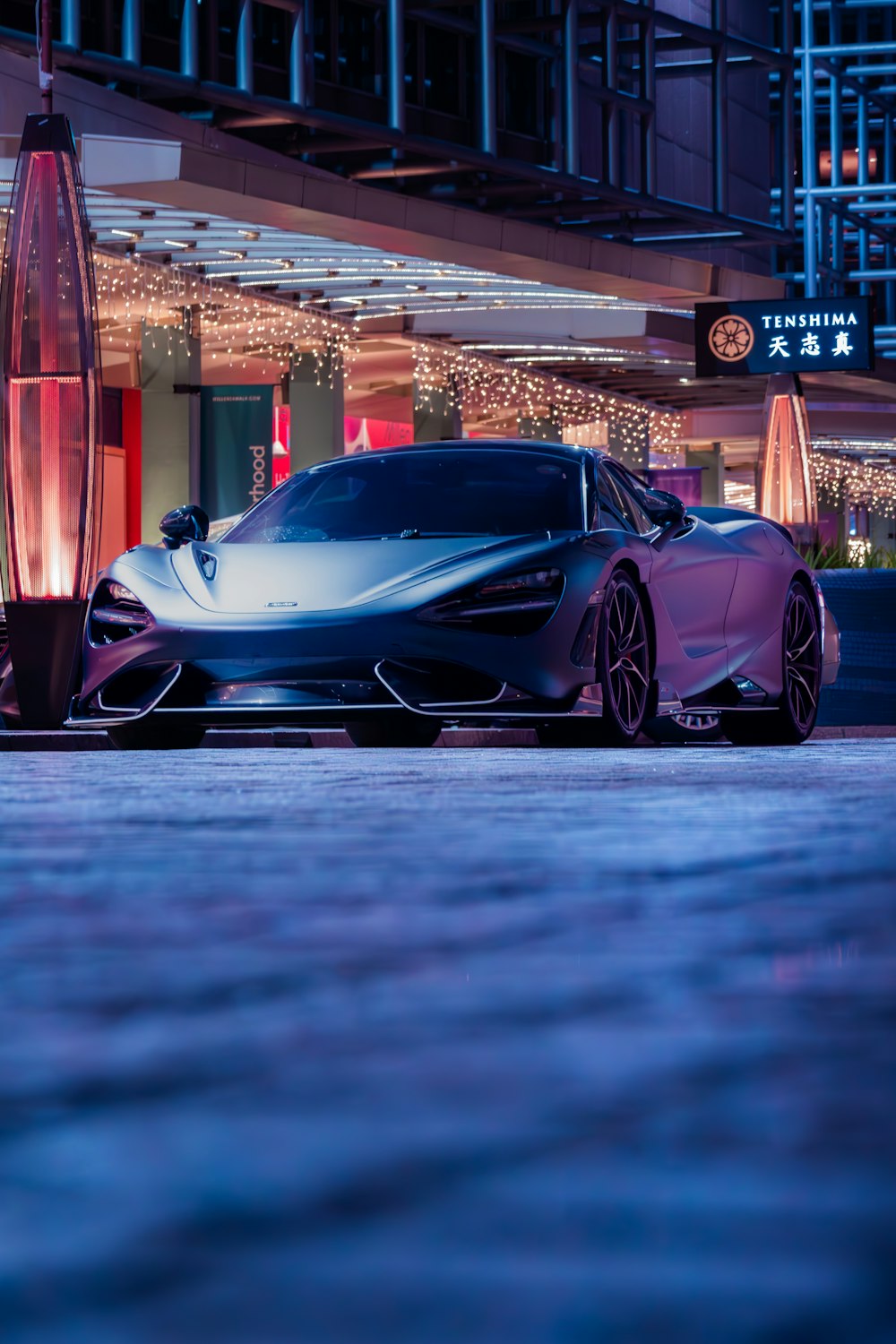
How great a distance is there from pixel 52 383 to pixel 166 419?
16.7m

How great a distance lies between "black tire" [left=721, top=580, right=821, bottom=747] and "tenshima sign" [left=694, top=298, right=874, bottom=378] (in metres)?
19.9

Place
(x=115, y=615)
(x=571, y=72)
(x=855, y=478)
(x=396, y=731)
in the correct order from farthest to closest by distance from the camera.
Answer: (x=855, y=478), (x=571, y=72), (x=396, y=731), (x=115, y=615)

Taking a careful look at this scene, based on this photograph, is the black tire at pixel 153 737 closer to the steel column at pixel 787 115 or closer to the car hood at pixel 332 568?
the car hood at pixel 332 568

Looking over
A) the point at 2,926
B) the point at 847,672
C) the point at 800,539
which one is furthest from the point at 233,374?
the point at 2,926

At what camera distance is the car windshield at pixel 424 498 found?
7.83m

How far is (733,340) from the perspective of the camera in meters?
29.1

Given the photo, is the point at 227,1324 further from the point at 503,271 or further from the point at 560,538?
the point at 503,271

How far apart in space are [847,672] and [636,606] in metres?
7.18

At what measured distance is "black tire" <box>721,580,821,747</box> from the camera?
29.7 feet

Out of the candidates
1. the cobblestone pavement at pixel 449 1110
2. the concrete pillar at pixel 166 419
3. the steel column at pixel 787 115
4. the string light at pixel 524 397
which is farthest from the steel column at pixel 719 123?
the cobblestone pavement at pixel 449 1110

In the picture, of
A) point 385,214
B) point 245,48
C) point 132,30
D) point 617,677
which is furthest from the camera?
point 245,48

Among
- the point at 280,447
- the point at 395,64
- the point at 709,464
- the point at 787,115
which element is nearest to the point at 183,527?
the point at 395,64

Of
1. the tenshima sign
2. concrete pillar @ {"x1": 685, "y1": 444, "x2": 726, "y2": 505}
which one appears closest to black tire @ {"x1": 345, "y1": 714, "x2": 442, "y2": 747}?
the tenshima sign

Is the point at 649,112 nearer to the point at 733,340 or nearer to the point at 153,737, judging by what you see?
the point at 733,340
